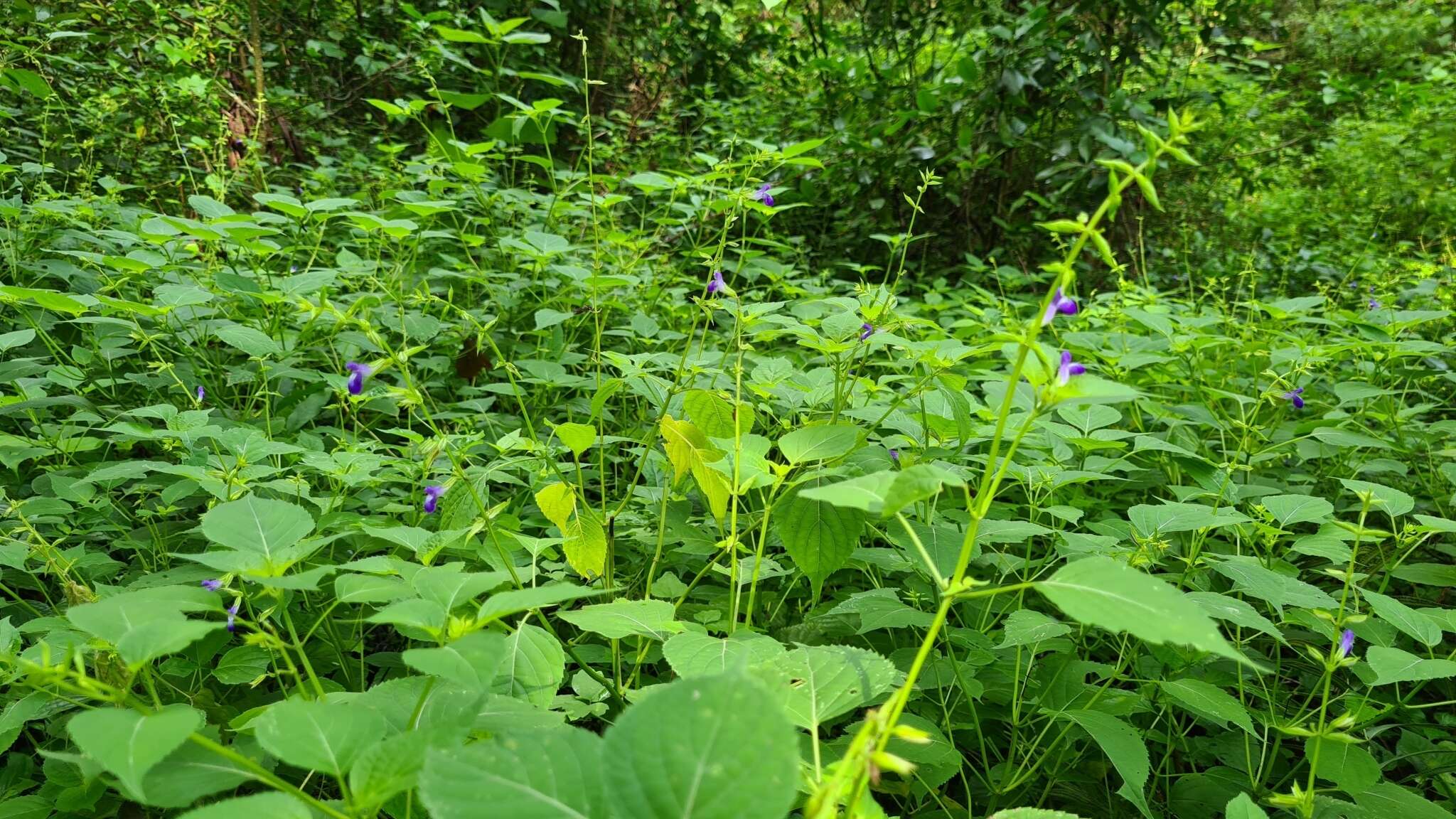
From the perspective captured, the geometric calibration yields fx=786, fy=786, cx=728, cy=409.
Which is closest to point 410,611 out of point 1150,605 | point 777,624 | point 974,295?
point 1150,605

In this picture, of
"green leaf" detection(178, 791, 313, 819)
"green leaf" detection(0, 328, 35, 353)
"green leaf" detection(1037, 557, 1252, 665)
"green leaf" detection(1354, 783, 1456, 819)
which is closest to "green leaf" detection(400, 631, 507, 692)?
"green leaf" detection(178, 791, 313, 819)

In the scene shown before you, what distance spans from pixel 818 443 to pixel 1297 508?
91 cm

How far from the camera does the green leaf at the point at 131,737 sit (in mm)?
517

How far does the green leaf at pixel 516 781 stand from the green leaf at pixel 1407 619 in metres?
1.20

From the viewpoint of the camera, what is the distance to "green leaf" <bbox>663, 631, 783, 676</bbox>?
0.88m

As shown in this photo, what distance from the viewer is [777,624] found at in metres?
1.46

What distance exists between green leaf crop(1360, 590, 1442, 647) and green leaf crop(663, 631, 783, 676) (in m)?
0.92

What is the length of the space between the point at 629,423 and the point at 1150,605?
5.80ft

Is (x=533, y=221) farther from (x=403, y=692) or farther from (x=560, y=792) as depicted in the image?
(x=560, y=792)

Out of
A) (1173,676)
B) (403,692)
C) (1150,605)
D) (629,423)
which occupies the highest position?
(1150,605)

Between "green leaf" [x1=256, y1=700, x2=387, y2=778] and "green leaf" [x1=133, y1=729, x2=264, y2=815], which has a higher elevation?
"green leaf" [x1=256, y1=700, x2=387, y2=778]

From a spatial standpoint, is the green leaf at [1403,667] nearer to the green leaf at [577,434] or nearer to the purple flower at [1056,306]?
the purple flower at [1056,306]

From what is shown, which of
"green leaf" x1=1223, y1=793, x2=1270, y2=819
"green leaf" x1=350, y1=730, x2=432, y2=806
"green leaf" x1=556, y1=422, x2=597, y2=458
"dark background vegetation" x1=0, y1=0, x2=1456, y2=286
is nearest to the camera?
"green leaf" x1=350, y1=730, x2=432, y2=806

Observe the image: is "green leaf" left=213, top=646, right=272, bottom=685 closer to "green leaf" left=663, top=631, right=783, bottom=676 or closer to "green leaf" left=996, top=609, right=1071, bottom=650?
"green leaf" left=663, top=631, right=783, bottom=676
